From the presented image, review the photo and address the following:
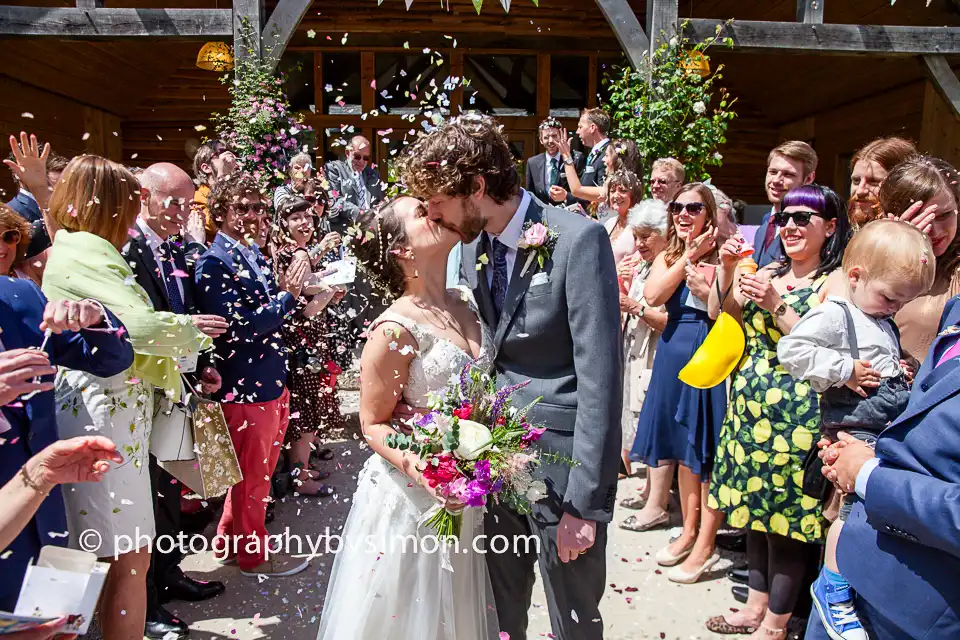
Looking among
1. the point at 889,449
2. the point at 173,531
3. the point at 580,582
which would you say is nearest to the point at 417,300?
the point at 580,582

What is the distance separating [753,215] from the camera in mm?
9500

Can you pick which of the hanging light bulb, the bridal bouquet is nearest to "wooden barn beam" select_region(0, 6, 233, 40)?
the hanging light bulb

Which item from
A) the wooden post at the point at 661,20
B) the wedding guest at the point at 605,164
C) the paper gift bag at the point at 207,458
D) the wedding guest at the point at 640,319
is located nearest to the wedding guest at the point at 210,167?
the paper gift bag at the point at 207,458

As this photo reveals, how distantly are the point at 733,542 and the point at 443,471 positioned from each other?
2.82 metres

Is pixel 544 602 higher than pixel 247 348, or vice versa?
pixel 247 348

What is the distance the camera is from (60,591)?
1585mm

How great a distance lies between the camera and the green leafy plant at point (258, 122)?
6.46 meters

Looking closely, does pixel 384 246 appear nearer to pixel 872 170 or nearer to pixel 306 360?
pixel 872 170

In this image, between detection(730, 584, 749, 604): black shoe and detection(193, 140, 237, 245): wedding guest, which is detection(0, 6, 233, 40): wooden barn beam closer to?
detection(193, 140, 237, 245): wedding guest

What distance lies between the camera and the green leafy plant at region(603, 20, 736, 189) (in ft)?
21.7

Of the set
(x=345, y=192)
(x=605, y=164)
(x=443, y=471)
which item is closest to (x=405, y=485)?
(x=443, y=471)

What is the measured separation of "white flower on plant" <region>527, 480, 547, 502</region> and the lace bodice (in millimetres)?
419

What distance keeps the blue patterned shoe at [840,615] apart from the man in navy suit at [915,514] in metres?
0.03

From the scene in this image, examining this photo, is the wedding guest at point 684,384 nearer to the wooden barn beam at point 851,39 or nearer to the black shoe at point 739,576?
the black shoe at point 739,576
